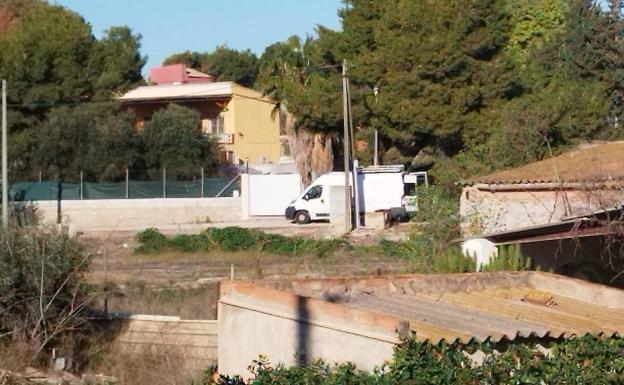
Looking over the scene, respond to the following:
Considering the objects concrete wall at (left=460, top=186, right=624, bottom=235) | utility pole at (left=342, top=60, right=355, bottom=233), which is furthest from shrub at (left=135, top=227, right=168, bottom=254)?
concrete wall at (left=460, top=186, right=624, bottom=235)

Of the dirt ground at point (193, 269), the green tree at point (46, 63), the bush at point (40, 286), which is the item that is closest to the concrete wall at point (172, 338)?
the bush at point (40, 286)

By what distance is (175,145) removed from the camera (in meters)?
61.6

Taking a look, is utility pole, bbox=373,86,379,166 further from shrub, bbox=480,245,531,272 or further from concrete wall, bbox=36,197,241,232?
shrub, bbox=480,245,531,272

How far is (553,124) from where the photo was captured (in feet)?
172

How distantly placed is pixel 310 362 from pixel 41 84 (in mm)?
53473

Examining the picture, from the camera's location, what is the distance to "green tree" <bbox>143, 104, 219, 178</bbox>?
61219 mm

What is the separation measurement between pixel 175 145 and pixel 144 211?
7643mm

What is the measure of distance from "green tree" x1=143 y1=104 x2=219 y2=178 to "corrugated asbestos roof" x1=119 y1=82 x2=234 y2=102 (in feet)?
18.4

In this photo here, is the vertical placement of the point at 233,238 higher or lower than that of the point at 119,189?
lower

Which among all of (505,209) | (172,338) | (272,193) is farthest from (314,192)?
(172,338)

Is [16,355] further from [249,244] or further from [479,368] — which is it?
[249,244]

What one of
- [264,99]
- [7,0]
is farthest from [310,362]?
[7,0]

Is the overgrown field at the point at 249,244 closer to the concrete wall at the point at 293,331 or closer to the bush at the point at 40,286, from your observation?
the bush at the point at 40,286

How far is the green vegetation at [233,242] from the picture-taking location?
142 feet
